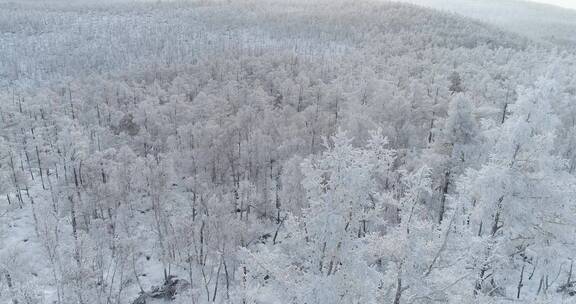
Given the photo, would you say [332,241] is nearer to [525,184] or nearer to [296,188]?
[525,184]

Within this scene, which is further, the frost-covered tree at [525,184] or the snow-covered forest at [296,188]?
the frost-covered tree at [525,184]

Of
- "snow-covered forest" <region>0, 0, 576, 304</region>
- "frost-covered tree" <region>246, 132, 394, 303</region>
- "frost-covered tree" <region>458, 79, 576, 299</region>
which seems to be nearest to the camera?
"frost-covered tree" <region>246, 132, 394, 303</region>

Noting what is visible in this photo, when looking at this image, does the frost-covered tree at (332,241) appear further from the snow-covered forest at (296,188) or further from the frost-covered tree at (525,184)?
the frost-covered tree at (525,184)

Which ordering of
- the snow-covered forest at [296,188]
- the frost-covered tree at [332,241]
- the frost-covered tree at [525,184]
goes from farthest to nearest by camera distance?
the frost-covered tree at [525,184], the snow-covered forest at [296,188], the frost-covered tree at [332,241]

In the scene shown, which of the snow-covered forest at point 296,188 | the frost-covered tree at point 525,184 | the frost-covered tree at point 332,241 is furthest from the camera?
the frost-covered tree at point 525,184

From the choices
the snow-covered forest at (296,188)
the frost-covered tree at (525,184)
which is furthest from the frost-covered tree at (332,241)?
the frost-covered tree at (525,184)

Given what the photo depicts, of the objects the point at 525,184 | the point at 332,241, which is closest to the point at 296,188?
the point at 525,184

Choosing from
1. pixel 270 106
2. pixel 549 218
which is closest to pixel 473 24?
pixel 270 106

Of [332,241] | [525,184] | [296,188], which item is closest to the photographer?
[332,241]

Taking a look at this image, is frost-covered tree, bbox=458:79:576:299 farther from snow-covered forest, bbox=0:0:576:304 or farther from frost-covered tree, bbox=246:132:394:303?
frost-covered tree, bbox=246:132:394:303

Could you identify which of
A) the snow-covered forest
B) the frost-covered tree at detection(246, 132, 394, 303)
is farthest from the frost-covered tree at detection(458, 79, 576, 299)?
the frost-covered tree at detection(246, 132, 394, 303)
